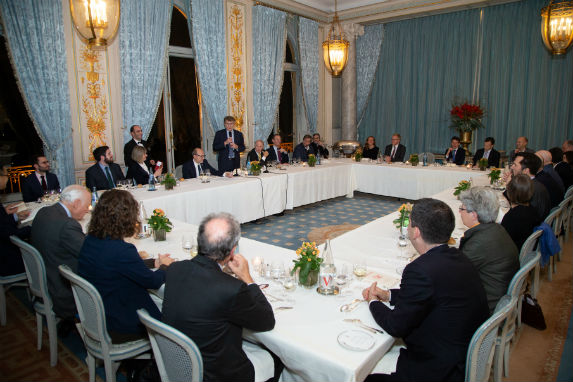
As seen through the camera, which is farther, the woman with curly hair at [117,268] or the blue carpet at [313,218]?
the blue carpet at [313,218]

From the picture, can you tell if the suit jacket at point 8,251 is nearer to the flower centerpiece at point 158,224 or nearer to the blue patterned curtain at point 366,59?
the flower centerpiece at point 158,224

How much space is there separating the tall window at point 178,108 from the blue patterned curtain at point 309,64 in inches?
123

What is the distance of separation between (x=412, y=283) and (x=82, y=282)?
5.16 feet

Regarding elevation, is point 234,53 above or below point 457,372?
above

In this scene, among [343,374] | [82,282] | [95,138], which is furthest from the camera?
[95,138]

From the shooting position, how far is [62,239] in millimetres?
2578

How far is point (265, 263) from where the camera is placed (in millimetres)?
2654

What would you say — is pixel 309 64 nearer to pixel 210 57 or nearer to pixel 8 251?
pixel 210 57

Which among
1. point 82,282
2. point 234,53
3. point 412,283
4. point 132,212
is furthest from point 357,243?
point 234,53

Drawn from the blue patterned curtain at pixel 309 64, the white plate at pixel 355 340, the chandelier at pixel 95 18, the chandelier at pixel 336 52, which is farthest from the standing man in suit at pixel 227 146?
the white plate at pixel 355 340

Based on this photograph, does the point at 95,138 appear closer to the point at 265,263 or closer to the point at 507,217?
the point at 265,263

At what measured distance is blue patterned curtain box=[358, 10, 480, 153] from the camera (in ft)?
30.8

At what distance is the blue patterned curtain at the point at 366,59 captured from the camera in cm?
1066

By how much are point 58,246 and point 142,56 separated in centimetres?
519
